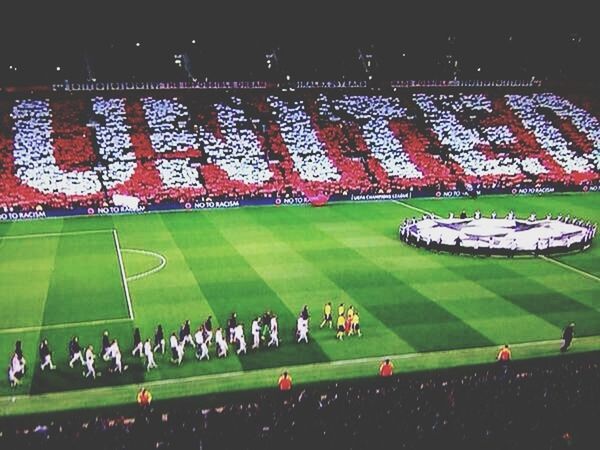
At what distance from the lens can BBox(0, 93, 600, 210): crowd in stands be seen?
51188 mm

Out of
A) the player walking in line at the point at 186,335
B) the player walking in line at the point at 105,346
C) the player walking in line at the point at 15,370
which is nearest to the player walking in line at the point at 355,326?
the player walking in line at the point at 186,335

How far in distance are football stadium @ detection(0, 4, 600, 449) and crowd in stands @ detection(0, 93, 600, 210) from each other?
218 millimetres

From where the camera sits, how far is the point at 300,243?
121ft

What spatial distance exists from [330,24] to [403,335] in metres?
33.1

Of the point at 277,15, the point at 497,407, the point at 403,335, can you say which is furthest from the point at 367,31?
the point at 497,407

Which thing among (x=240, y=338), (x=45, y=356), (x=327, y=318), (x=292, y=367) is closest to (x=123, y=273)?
(x=45, y=356)

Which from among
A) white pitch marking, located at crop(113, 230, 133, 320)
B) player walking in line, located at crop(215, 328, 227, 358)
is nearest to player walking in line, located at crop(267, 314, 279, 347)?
player walking in line, located at crop(215, 328, 227, 358)

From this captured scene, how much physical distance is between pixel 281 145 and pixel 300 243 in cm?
2294

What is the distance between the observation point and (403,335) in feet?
77.2

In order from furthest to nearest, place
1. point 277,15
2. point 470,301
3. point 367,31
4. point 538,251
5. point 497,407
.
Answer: point 367,31 < point 277,15 < point 538,251 < point 470,301 < point 497,407

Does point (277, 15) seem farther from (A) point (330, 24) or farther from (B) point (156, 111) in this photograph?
(B) point (156, 111)

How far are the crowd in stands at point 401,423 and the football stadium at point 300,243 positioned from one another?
0.23ft

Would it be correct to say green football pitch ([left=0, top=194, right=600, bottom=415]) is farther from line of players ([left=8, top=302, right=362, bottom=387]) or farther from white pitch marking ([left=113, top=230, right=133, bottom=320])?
line of players ([left=8, top=302, right=362, bottom=387])

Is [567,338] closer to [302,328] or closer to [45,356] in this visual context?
[302,328]
